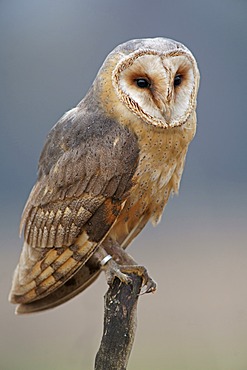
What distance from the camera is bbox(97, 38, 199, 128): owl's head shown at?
1.39 metres

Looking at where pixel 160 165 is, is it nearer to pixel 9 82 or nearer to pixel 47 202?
pixel 47 202

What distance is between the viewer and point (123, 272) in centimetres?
153

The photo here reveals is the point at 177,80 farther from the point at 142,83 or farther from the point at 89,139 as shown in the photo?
the point at 89,139

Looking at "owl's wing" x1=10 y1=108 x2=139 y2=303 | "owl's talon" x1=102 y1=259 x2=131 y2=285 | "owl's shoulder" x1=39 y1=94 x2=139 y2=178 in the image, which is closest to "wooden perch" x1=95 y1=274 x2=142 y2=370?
"owl's talon" x1=102 y1=259 x2=131 y2=285

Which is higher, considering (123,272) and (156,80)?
(156,80)

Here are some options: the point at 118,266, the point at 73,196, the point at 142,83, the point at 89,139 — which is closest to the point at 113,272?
the point at 118,266

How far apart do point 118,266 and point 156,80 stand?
457 mm

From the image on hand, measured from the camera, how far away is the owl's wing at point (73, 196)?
1.44m

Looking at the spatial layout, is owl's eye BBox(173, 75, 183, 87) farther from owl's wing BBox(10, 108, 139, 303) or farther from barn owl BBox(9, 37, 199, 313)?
owl's wing BBox(10, 108, 139, 303)

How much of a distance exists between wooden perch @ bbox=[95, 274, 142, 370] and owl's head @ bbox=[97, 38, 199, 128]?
1.32 feet

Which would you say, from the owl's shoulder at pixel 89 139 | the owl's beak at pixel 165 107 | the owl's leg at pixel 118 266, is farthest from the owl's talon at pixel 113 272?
the owl's beak at pixel 165 107

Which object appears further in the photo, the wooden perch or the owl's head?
the wooden perch

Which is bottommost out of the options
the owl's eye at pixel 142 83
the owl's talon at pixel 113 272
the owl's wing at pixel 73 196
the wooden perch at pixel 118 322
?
the wooden perch at pixel 118 322

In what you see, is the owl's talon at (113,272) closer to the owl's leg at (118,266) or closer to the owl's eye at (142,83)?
the owl's leg at (118,266)
